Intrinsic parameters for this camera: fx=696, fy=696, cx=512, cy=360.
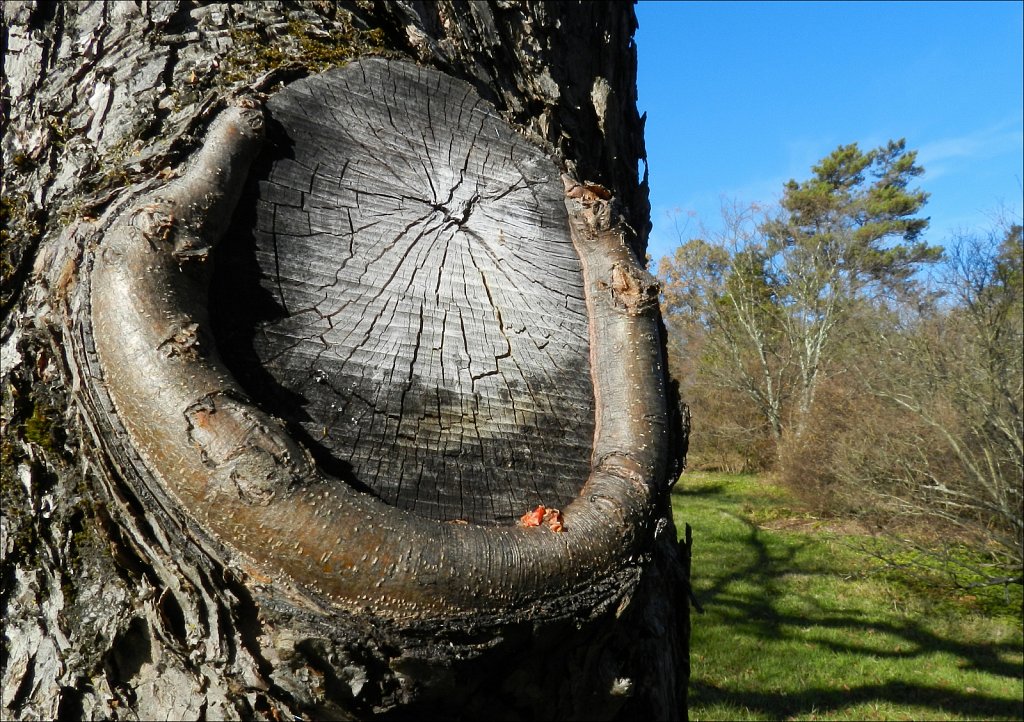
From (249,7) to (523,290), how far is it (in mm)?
857

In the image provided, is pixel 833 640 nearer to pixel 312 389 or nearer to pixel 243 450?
pixel 312 389

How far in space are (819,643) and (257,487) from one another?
7.40 metres

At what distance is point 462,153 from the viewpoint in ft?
5.06

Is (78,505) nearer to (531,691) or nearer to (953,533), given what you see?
(531,691)

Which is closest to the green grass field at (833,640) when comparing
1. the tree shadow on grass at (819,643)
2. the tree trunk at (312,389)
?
the tree shadow on grass at (819,643)

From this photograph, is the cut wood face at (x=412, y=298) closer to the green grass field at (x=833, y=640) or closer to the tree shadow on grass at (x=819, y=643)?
the green grass field at (x=833, y=640)

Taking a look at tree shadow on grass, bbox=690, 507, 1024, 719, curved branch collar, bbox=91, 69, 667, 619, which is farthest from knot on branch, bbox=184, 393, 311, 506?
tree shadow on grass, bbox=690, 507, 1024, 719

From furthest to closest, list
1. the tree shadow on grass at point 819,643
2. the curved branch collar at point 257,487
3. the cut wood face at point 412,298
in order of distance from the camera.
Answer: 1. the tree shadow on grass at point 819,643
2. the cut wood face at point 412,298
3. the curved branch collar at point 257,487

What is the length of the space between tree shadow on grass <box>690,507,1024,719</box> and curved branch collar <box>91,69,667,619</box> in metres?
4.98

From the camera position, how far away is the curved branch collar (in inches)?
37.3

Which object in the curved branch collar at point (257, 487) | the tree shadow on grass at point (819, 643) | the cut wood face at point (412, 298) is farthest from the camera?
the tree shadow on grass at point (819, 643)

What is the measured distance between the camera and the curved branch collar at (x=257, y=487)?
0.95 metres

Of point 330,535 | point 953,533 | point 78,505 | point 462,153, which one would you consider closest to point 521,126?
point 462,153

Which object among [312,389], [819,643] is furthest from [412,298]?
[819,643]
